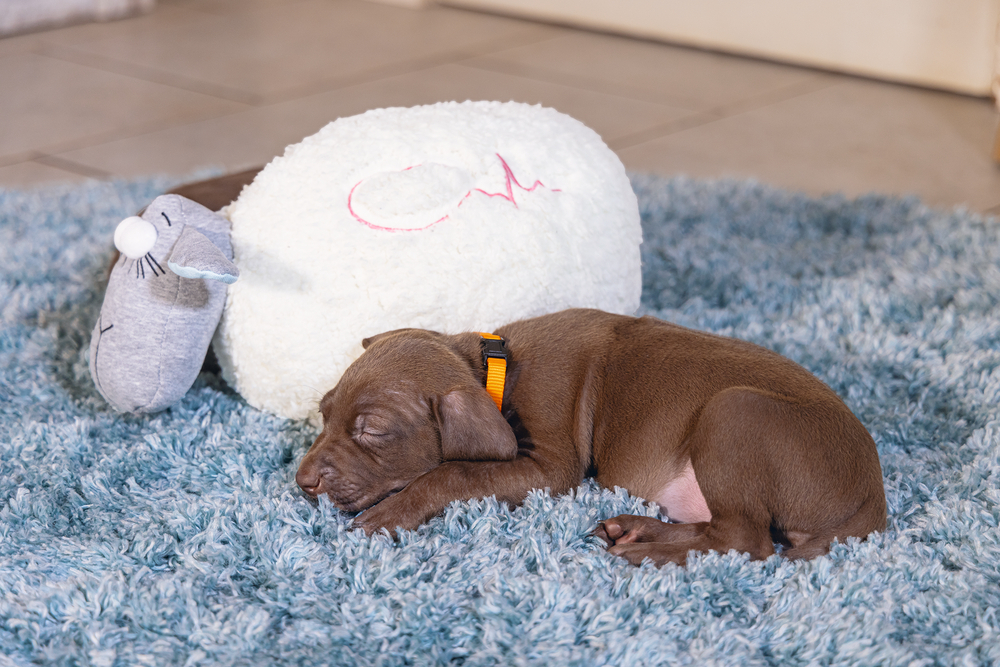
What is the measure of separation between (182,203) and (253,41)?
4.68 m

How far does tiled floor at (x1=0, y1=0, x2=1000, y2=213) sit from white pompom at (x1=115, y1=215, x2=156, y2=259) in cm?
218

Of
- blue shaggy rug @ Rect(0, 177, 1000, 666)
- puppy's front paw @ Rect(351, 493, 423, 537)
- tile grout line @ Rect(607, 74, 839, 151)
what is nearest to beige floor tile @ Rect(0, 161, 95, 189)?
blue shaggy rug @ Rect(0, 177, 1000, 666)

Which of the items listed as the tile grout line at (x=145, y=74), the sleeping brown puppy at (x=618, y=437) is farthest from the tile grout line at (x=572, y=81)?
the sleeping brown puppy at (x=618, y=437)

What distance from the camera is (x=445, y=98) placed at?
520 cm

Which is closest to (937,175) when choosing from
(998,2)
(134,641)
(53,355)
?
(998,2)

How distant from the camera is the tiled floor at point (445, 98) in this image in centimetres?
439

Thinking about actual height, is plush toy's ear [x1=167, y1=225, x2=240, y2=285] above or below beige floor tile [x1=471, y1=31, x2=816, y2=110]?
above

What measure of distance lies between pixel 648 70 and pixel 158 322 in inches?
175

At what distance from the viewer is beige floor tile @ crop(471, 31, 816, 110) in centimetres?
550

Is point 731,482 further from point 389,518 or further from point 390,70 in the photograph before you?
A: point 390,70

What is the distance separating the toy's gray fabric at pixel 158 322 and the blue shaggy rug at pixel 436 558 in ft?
0.36

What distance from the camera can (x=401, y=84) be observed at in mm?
5520

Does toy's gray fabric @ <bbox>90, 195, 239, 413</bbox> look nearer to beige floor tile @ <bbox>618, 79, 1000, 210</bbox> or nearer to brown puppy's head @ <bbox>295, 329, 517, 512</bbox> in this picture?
brown puppy's head @ <bbox>295, 329, 517, 512</bbox>

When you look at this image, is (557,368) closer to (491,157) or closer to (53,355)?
(491,157)
